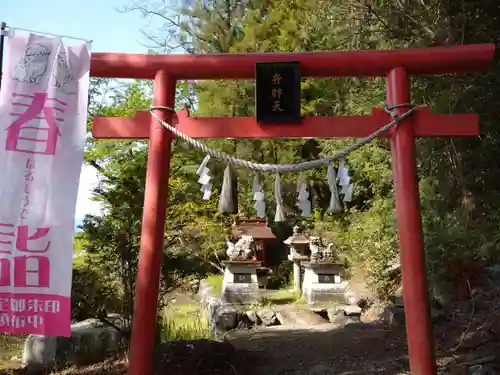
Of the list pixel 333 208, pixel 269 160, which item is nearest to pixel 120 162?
pixel 333 208

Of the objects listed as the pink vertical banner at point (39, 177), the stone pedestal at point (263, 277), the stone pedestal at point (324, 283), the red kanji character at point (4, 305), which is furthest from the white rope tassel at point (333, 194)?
the stone pedestal at point (263, 277)

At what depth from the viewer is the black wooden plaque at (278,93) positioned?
410 cm

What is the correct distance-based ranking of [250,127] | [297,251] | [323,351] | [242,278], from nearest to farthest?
[250,127]
[323,351]
[242,278]
[297,251]

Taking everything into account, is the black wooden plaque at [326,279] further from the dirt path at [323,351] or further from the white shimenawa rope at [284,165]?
the white shimenawa rope at [284,165]

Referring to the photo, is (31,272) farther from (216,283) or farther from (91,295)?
(216,283)

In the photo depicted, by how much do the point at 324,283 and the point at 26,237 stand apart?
10519 millimetres

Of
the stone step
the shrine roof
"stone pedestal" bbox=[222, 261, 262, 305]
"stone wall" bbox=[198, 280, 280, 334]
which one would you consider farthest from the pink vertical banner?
the shrine roof

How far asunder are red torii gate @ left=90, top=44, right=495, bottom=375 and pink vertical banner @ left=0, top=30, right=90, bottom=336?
19.6 inches

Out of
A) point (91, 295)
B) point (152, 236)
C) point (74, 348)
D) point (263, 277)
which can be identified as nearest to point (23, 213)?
point (152, 236)

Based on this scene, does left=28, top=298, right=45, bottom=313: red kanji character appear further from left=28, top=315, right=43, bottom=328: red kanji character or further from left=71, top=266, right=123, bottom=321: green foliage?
left=71, top=266, right=123, bottom=321: green foliage

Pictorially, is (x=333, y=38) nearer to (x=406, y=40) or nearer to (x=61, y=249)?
(x=406, y=40)

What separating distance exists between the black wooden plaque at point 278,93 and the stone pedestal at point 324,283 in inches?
368

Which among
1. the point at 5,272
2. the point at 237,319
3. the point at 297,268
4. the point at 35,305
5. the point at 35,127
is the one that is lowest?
the point at 237,319

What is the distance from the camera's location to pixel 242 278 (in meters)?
13.3
